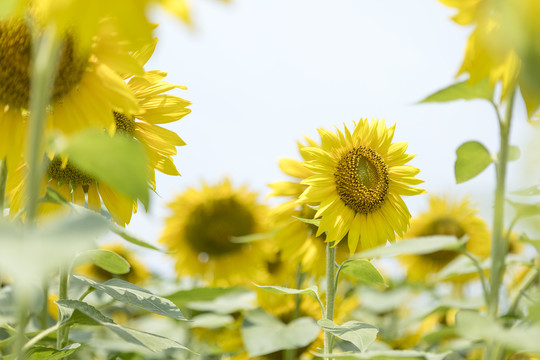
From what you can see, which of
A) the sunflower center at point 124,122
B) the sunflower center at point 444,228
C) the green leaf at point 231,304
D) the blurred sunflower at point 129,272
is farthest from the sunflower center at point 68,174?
the sunflower center at point 444,228

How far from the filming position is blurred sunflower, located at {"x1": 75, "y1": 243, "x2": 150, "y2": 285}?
330 cm

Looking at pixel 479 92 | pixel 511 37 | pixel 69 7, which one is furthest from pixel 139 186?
pixel 479 92

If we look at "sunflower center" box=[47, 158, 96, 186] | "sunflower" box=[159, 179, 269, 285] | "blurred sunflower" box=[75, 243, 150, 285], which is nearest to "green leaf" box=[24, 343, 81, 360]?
"sunflower center" box=[47, 158, 96, 186]

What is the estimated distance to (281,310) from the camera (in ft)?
7.01

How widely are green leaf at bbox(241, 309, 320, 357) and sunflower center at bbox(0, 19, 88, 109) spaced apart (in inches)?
37.3

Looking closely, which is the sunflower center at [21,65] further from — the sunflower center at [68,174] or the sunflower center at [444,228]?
the sunflower center at [444,228]

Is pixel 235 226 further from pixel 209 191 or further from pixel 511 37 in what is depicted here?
pixel 511 37

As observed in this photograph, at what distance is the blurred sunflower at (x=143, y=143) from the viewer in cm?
134

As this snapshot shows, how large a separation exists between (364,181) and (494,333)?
0.74m

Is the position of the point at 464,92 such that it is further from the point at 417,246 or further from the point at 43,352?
the point at 43,352

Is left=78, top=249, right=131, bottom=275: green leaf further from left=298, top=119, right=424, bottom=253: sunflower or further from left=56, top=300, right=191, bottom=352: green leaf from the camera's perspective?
left=298, top=119, right=424, bottom=253: sunflower

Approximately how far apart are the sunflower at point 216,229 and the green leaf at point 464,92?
64.7 inches

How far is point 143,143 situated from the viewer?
1.34 m

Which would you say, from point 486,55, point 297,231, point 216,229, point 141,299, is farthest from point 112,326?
point 216,229
